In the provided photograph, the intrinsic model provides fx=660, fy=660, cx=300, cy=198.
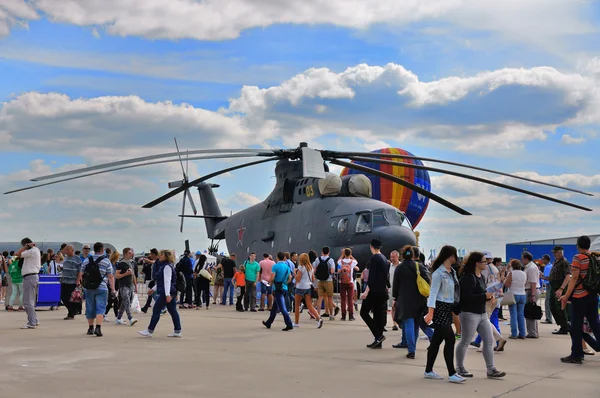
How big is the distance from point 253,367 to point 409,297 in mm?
2690

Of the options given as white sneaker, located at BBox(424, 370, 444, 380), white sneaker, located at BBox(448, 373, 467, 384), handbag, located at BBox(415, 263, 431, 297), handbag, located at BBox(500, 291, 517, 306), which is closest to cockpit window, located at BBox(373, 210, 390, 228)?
handbag, located at BBox(500, 291, 517, 306)

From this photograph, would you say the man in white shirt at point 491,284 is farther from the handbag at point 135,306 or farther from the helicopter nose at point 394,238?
the handbag at point 135,306

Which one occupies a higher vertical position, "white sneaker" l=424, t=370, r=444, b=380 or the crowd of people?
the crowd of people

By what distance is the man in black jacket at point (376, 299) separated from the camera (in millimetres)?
10977

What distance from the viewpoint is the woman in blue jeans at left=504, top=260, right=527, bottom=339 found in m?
12.6

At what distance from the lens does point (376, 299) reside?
437 inches

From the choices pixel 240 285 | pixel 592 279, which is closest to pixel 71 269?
pixel 240 285

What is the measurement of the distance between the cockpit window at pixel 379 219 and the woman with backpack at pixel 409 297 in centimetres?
1159

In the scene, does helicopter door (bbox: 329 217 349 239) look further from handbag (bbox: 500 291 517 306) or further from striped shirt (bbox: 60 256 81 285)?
handbag (bbox: 500 291 517 306)

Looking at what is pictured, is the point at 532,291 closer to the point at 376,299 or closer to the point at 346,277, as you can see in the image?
the point at 376,299

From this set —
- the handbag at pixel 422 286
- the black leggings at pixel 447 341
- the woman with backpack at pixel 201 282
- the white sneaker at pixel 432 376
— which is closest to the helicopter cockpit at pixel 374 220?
the woman with backpack at pixel 201 282

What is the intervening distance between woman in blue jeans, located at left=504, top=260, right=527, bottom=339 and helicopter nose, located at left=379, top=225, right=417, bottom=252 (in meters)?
8.07

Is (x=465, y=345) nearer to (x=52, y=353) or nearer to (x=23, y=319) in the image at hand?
(x=52, y=353)

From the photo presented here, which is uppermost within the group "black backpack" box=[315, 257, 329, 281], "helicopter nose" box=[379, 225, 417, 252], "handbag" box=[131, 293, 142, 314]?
"helicopter nose" box=[379, 225, 417, 252]
